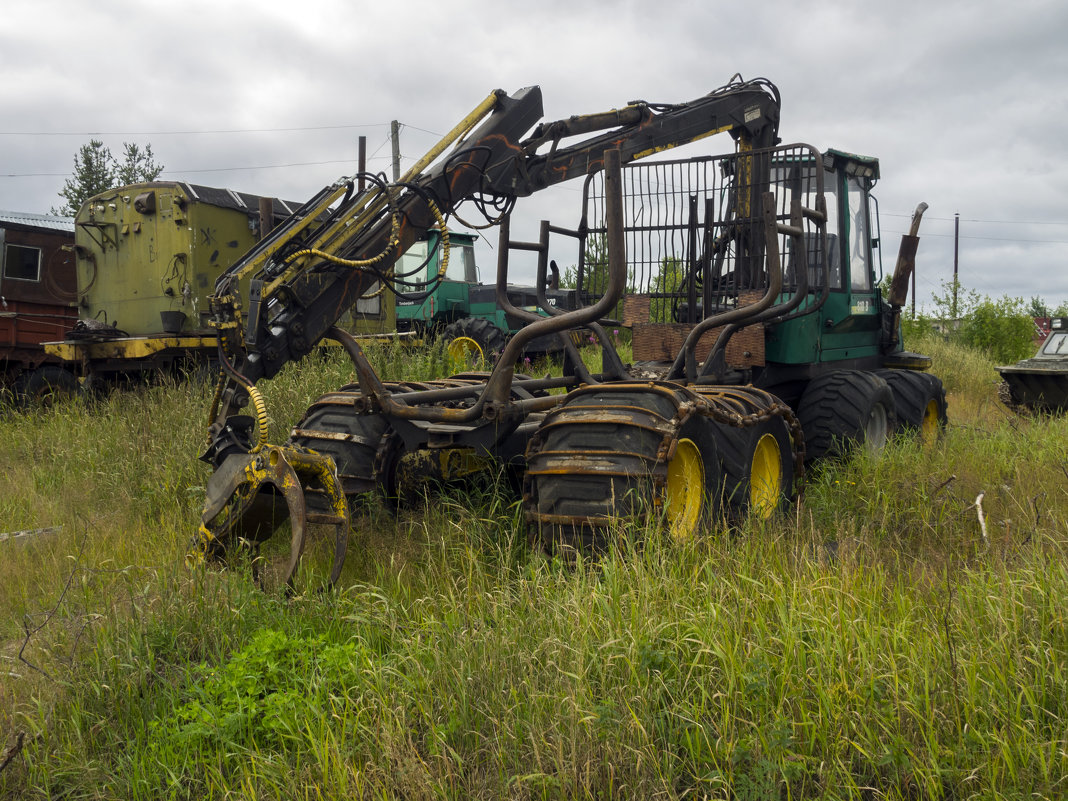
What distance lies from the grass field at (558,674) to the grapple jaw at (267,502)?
0.58 feet

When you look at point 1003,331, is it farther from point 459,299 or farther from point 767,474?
point 767,474

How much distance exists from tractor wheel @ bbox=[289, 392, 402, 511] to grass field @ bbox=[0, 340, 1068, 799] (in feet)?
1.06

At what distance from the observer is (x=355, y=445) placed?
4.75 metres

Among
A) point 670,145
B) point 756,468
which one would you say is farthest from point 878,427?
point 670,145

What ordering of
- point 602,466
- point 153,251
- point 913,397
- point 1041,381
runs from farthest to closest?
point 153,251 → point 1041,381 → point 913,397 → point 602,466

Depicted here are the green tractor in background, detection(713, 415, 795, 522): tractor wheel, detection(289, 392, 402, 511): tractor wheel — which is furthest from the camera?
the green tractor in background

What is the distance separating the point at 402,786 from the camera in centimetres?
240

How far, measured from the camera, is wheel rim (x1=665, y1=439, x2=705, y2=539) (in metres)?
4.07

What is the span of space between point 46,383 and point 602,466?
10.6 meters

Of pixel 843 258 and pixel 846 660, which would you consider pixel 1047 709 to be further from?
pixel 843 258

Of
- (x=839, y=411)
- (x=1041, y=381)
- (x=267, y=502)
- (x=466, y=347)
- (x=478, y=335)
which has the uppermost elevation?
(x=478, y=335)

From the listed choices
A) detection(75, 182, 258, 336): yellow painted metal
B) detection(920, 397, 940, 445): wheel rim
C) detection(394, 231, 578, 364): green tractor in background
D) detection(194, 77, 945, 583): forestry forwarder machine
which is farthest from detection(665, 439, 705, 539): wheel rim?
detection(394, 231, 578, 364): green tractor in background

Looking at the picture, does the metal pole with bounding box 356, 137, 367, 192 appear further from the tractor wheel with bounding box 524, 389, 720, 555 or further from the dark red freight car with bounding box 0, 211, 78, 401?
the dark red freight car with bounding box 0, 211, 78, 401

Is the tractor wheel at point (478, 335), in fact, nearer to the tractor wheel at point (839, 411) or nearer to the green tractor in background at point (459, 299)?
the green tractor in background at point (459, 299)
